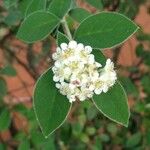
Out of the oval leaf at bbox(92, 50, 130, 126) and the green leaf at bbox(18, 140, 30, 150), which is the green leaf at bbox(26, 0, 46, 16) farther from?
the green leaf at bbox(18, 140, 30, 150)

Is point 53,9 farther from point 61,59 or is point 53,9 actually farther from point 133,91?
point 133,91

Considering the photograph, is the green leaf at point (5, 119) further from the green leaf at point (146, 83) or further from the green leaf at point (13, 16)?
the green leaf at point (146, 83)

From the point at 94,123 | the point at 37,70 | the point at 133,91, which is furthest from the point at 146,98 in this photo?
the point at 37,70

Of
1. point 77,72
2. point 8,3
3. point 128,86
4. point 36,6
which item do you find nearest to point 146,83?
point 128,86

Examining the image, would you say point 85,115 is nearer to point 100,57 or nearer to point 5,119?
point 5,119

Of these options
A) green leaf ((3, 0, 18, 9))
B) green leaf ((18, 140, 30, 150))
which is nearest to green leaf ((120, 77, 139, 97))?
green leaf ((18, 140, 30, 150))

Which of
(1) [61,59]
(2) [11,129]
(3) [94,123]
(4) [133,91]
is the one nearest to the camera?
(1) [61,59]

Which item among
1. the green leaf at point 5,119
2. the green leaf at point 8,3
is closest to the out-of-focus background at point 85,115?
the green leaf at point 5,119
